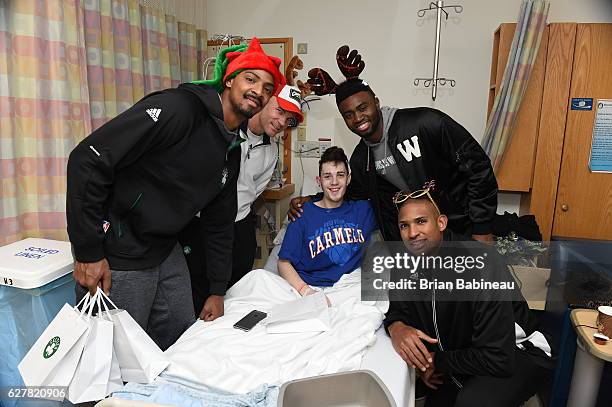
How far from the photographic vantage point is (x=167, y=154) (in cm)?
142

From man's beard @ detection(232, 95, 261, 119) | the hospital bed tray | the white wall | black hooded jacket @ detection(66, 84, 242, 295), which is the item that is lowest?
the hospital bed tray

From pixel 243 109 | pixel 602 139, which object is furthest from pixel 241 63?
pixel 602 139

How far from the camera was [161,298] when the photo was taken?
164cm

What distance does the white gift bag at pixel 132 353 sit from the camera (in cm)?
127

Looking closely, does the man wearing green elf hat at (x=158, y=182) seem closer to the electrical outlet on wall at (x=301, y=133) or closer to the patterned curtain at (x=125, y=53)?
the patterned curtain at (x=125, y=53)

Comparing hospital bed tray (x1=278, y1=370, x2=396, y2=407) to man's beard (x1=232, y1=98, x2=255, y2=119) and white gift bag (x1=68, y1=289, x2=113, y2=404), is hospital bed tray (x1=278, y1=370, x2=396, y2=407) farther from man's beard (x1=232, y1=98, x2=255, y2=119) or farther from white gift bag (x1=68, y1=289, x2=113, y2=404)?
man's beard (x1=232, y1=98, x2=255, y2=119)

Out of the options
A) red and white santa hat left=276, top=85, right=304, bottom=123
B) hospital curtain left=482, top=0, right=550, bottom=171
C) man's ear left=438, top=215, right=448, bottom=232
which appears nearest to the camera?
man's ear left=438, top=215, right=448, bottom=232

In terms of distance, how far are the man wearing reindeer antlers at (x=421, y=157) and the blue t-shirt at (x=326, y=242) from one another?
163 mm

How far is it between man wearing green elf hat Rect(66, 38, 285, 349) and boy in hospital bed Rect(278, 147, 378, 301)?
0.55 meters

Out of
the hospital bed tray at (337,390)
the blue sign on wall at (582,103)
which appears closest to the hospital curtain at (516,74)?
the blue sign on wall at (582,103)

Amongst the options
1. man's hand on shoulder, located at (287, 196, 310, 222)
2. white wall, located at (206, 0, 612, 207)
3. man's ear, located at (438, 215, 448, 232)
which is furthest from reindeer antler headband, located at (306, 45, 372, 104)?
white wall, located at (206, 0, 612, 207)

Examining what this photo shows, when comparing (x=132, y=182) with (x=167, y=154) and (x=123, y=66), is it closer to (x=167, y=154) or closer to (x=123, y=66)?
(x=167, y=154)

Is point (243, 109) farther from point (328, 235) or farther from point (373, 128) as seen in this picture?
point (328, 235)

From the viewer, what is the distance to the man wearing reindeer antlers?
6.38ft
